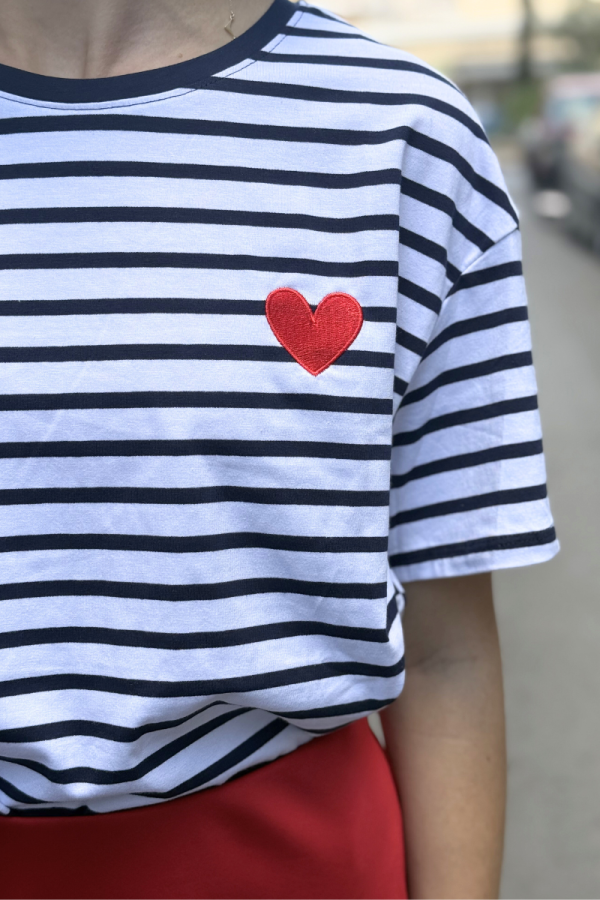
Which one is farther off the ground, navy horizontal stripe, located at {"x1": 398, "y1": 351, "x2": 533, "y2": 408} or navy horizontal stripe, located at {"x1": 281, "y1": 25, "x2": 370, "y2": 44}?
navy horizontal stripe, located at {"x1": 281, "y1": 25, "x2": 370, "y2": 44}

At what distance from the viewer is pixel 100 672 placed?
711 millimetres

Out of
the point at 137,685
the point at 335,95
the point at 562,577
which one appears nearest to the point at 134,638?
the point at 137,685

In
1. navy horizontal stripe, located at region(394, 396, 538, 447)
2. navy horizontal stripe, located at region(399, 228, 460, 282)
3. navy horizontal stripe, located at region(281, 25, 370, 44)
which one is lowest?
navy horizontal stripe, located at region(394, 396, 538, 447)

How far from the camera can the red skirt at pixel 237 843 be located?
0.77m

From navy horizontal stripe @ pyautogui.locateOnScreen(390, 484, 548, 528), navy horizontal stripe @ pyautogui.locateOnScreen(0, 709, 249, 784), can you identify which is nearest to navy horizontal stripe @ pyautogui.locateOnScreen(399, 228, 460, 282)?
navy horizontal stripe @ pyautogui.locateOnScreen(390, 484, 548, 528)

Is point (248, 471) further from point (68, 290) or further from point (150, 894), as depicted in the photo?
point (150, 894)

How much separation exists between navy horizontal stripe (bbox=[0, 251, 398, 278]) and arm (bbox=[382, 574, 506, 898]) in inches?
14.1

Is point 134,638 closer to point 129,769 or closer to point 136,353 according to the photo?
point 129,769

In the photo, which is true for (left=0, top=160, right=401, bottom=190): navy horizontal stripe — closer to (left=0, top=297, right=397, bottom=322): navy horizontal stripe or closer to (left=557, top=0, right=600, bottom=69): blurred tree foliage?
(left=0, top=297, right=397, bottom=322): navy horizontal stripe

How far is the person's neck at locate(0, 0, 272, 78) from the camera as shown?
2.39ft

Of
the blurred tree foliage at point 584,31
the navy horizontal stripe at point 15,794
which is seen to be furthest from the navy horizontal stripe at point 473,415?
the blurred tree foliage at point 584,31

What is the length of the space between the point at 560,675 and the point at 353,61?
294cm

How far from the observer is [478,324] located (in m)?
0.81

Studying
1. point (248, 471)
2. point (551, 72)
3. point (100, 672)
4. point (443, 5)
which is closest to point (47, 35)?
point (248, 471)
